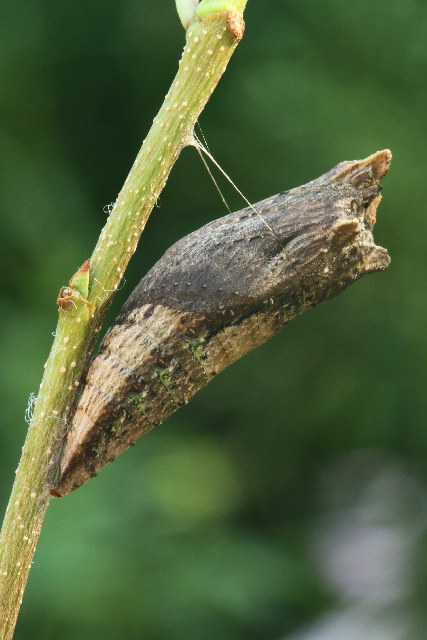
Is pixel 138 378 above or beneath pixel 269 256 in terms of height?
beneath

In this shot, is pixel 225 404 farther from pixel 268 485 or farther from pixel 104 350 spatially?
pixel 104 350

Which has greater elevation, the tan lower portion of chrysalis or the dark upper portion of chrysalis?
the dark upper portion of chrysalis

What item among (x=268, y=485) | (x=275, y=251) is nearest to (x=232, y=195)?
(x=268, y=485)

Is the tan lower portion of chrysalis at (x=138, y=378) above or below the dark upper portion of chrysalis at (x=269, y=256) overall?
below
